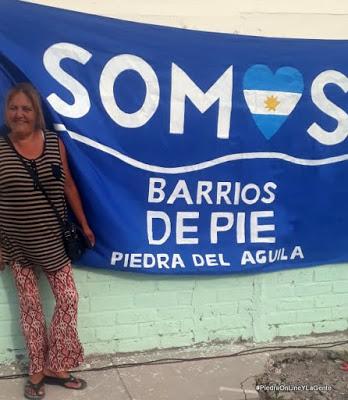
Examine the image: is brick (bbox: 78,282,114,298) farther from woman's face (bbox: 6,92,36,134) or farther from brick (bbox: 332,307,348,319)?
brick (bbox: 332,307,348,319)

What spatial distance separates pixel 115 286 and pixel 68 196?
723 mm

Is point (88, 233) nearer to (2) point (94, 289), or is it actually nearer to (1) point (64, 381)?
(2) point (94, 289)

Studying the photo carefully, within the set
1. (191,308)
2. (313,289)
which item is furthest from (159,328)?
(313,289)

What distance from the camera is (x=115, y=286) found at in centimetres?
397

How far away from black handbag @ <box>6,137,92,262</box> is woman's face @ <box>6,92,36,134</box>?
0.09m

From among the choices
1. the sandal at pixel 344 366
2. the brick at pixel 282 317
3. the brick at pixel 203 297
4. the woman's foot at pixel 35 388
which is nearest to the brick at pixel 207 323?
the brick at pixel 203 297

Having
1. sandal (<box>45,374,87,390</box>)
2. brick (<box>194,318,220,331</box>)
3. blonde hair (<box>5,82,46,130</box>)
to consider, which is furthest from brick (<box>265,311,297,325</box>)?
blonde hair (<box>5,82,46,130</box>)

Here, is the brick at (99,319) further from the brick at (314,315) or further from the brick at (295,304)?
the brick at (314,315)

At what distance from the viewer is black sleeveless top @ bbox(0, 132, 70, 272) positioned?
10.9ft

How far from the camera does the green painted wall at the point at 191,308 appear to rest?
12.8ft

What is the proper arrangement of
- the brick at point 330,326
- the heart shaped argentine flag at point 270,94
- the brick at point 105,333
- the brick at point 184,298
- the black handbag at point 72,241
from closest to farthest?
the black handbag at point 72,241 < the heart shaped argentine flag at point 270,94 < the brick at point 105,333 < the brick at point 184,298 < the brick at point 330,326

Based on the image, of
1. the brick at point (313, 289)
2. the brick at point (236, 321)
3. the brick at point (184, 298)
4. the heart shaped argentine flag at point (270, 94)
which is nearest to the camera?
the heart shaped argentine flag at point (270, 94)

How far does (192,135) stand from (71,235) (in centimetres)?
96

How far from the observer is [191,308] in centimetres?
416
